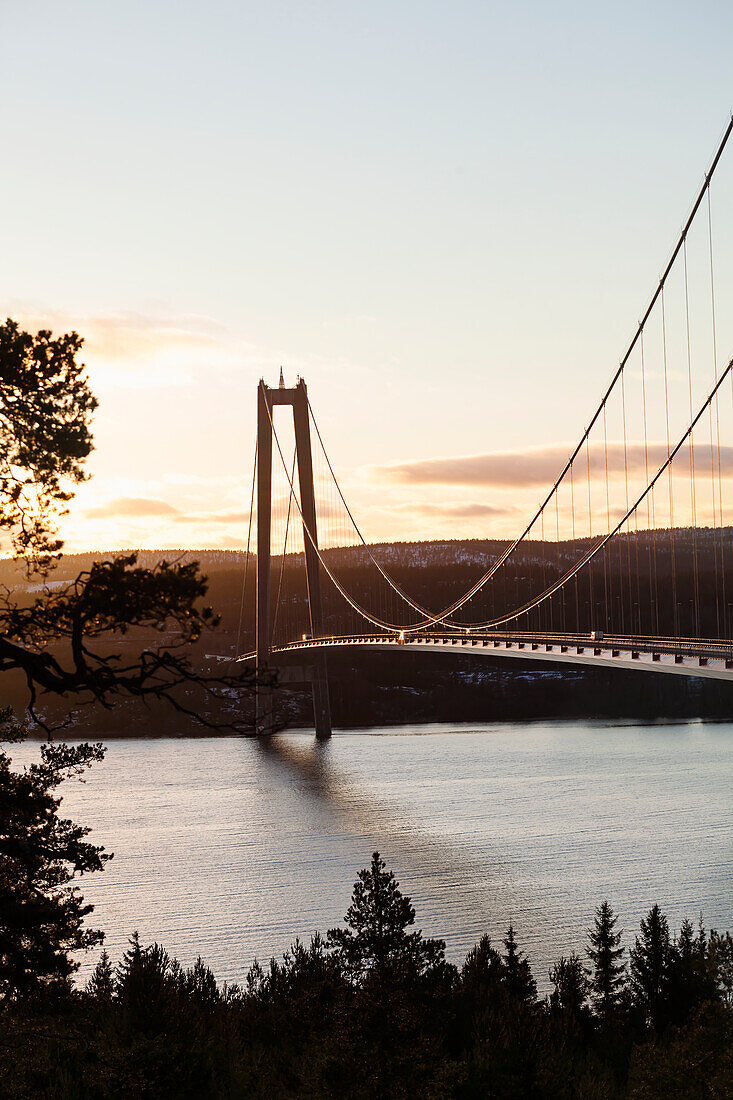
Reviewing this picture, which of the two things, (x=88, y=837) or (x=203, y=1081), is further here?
(x=88, y=837)

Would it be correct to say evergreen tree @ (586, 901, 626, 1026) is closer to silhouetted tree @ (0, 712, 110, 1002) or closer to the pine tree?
the pine tree

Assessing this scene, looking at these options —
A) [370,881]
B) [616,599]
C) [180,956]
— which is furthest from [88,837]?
[616,599]

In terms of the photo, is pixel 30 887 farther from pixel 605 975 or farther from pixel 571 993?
pixel 605 975

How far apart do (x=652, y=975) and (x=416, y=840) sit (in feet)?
41.5

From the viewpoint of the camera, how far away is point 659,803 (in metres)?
35.4

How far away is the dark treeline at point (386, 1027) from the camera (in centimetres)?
1045

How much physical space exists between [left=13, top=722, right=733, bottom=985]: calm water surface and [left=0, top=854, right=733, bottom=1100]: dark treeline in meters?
2.01

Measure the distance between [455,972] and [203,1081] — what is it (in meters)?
6.55

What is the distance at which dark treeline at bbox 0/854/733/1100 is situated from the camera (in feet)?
34.3

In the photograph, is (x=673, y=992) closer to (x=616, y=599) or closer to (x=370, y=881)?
(x=370, y=881)

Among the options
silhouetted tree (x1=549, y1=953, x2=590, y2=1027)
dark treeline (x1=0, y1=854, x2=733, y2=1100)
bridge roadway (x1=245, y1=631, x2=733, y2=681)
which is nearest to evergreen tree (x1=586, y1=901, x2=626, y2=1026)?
dark treeline (x1=0, y1=854, x2=733, y2=1100)

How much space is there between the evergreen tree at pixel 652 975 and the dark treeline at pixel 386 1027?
0.03 metres

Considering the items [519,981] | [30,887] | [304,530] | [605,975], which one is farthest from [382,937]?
[304,530]

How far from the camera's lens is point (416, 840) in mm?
29656
